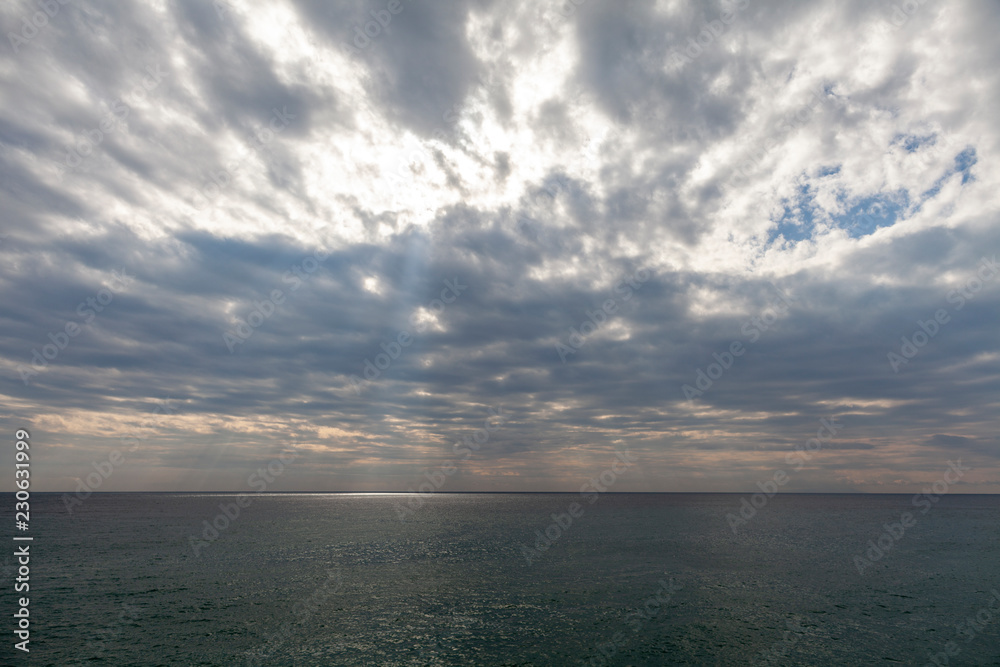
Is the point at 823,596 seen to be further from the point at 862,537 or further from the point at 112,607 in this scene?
the point at 862,537

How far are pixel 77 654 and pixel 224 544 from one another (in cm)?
6121

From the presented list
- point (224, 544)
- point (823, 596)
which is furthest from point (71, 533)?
point (823, 596)

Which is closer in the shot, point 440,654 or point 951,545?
point 440,654

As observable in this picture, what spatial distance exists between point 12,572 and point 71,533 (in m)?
57.3

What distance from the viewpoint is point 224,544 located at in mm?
89625

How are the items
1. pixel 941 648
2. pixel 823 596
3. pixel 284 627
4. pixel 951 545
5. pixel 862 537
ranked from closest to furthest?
pixel 941 648, pixel 284 627, pixel 823 596, pixel 951 545, pixel 862 537

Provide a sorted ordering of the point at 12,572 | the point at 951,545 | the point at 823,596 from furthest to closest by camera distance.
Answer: the point at 951,545, the point at 12,572, the point at 823,596

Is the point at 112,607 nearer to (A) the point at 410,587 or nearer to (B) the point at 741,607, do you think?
(A) the point at 410,587

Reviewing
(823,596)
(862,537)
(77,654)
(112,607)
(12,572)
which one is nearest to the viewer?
(77,654)

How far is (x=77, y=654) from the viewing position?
113ft

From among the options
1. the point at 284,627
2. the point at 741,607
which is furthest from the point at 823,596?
the point at 284,627

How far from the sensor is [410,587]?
55.6 meters

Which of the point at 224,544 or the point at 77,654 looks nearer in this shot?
the point at 77,654

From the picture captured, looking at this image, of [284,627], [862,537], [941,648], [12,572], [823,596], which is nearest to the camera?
[941,648]
